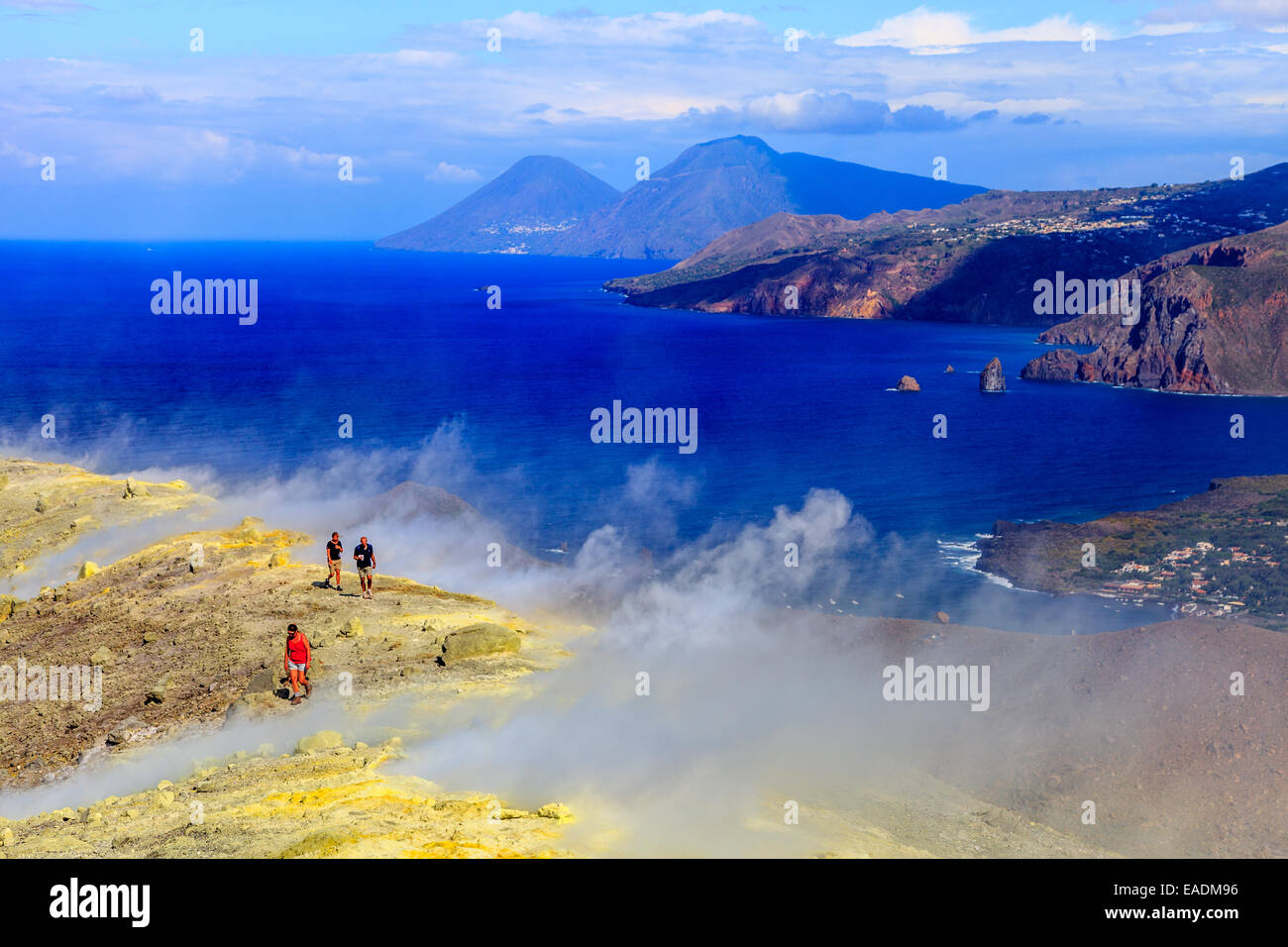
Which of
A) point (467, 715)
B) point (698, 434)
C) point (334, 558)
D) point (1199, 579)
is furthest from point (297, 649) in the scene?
point (698, 434)

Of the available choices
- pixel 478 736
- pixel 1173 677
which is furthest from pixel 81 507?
pixel 1173 677

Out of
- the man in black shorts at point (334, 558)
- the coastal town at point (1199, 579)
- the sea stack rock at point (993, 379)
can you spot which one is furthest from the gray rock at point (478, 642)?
the sea stack rock at point (993, 379)

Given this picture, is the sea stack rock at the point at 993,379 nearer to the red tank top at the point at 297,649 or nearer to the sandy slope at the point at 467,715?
the sandy slope at the point at 467,715

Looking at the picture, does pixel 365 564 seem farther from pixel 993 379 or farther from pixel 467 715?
pixel 993 379

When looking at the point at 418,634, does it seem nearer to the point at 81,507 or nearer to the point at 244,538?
the point at 244,538

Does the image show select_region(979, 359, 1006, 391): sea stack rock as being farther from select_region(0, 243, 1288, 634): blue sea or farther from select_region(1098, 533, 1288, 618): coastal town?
select_region(1098, 533, 1288, 618): coastal town

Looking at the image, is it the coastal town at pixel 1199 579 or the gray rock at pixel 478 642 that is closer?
the gray rock at pixel 478 642

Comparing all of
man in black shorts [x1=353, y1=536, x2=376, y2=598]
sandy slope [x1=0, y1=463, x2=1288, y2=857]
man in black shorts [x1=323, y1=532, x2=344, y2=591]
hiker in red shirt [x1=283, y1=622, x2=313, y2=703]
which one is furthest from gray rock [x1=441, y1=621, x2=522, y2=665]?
man in black shorts [x1=323, y1=532, x2=344, y2=591]
